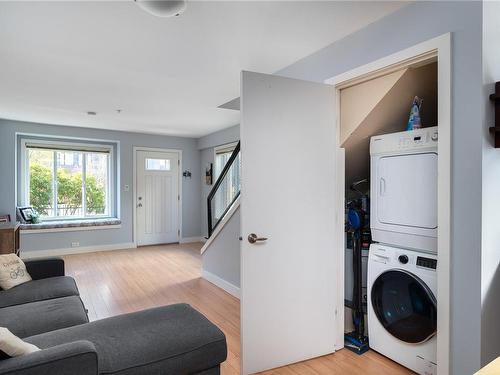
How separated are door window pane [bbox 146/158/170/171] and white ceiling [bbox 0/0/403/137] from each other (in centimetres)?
257

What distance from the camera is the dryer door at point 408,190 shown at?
2045mm

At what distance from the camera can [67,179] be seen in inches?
238

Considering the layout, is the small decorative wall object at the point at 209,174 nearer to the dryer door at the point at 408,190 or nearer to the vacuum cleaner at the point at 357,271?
the vacuum cleaner at the point at 357,271

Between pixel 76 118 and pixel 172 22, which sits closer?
pixel 172 22

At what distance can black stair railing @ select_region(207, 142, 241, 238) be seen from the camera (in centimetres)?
431

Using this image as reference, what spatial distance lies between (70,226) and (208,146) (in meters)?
3.06

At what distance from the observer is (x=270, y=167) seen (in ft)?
7.01

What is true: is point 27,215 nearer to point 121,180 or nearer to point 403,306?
point 121,180

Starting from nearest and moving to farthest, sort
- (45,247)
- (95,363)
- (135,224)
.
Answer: (95,363), (45,247), (135,224)

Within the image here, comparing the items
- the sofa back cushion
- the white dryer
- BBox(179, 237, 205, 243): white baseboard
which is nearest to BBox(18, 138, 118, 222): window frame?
BBox(179, 237, 205, 243): white baseboard

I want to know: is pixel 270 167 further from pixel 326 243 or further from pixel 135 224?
pixel 135 224

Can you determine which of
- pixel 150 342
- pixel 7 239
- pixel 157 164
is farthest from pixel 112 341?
pixel 157 164

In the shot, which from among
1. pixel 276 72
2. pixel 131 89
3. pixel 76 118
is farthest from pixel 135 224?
pixel 276 72

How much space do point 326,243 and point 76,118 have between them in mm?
4610
